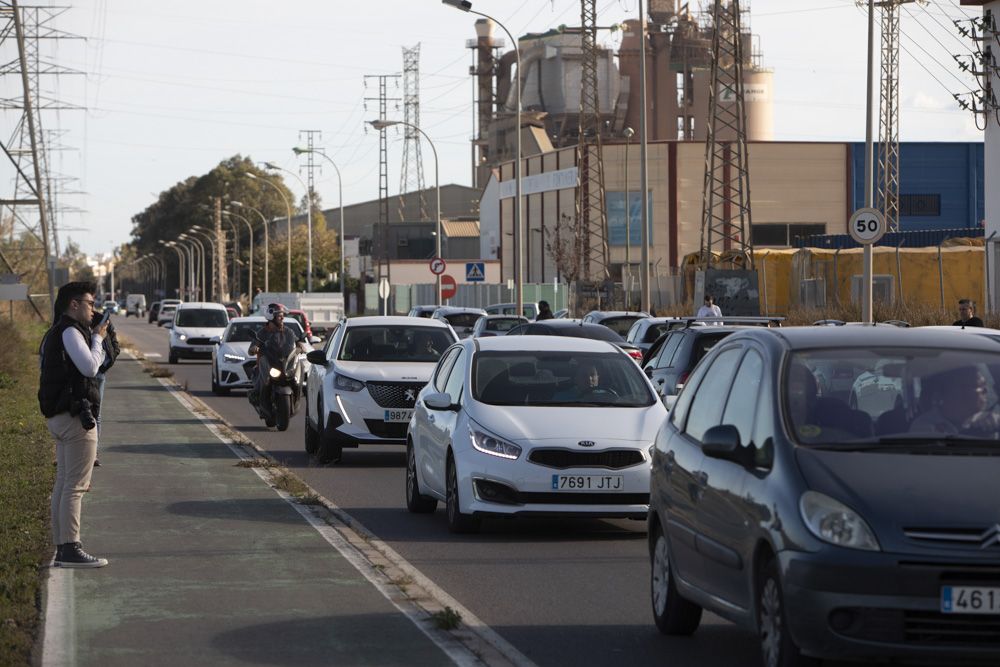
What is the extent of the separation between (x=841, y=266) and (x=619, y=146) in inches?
1551

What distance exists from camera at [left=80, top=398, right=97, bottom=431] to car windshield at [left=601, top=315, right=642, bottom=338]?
2214 cm

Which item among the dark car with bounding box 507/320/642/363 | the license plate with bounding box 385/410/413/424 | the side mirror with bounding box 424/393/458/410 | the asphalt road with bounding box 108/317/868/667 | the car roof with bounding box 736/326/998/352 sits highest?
the car roof with bounding box 736/326/998/352

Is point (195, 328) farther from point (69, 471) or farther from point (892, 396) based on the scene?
point (892, 396)

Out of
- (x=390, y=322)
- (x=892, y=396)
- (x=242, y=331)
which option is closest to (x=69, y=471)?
(x=892, y=396)

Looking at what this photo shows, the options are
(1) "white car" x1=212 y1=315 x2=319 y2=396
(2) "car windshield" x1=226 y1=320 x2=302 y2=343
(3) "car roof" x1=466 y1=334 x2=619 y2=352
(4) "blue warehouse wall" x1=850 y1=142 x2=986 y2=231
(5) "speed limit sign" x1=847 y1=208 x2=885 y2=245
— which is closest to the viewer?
(3) "car roof" x1=466 y1=334 x2=619 y2=352

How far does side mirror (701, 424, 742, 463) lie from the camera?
7.04 metres

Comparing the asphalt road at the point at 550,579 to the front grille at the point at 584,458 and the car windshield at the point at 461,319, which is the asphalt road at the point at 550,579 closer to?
the front grille at the point at 584,458

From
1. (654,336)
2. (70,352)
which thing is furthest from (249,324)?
(70,352)

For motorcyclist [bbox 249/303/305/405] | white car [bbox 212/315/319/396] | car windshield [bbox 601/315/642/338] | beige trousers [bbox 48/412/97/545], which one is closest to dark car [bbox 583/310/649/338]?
car windshield [bbox 601/315/642/338]

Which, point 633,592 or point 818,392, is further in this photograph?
point 633,592

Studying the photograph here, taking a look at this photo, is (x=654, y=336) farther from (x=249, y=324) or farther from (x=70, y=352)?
(x=70, y=352)

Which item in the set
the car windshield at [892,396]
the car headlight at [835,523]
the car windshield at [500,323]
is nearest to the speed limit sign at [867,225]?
the car windshield at [500,323]

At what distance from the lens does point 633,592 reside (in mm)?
9875

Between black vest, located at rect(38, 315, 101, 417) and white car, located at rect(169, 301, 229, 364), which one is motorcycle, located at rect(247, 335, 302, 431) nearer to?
black vest, located at rect(38, 315, 101, 417)
